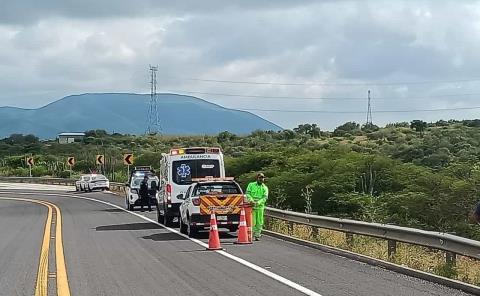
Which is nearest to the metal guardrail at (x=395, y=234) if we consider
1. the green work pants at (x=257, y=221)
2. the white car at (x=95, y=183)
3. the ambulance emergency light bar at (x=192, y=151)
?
the green work pants at (x=257, y=221)

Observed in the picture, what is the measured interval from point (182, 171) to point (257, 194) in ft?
17.4

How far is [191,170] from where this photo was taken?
25.6 m

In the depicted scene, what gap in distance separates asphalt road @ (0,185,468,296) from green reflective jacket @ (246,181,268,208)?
1007mm

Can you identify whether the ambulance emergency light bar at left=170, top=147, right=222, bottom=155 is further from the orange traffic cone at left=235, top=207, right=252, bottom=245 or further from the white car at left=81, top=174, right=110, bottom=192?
the white car at left=81, top=174, right=110, bottom=192

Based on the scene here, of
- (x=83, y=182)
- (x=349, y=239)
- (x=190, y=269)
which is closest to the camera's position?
(x=190, y=269)

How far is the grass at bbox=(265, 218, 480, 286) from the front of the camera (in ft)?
42.6

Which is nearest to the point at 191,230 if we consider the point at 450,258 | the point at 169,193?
the point at 169,193

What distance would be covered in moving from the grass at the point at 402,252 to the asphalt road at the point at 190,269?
69 centimetres

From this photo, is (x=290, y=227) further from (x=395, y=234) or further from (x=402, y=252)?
(x=395, y=234)

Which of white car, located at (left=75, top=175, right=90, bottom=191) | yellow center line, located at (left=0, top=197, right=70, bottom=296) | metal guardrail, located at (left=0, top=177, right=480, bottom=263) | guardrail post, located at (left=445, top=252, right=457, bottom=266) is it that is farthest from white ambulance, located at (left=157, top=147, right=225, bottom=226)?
white car, located at (left=75, top=175, right=90, bottom=191)

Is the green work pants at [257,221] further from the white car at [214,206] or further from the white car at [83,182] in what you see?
the white car at [83,182]

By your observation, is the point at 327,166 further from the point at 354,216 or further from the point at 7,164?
the point at 7,164

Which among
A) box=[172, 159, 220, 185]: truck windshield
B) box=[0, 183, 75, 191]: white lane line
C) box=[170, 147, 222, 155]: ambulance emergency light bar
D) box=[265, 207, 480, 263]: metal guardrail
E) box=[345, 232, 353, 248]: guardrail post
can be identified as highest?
box=[170, 147, 222, 155]: ambulance emergency light bar

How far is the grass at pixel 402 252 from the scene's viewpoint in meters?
13.0
